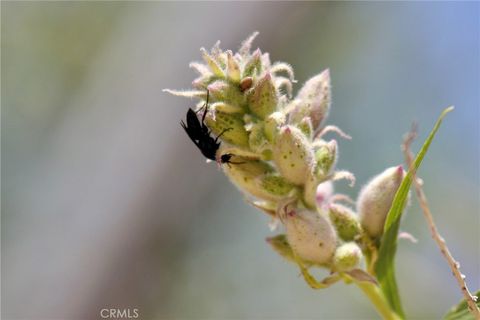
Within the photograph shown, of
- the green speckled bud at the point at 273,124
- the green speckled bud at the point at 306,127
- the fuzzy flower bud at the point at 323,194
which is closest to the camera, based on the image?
the green speckled bud at the point at 273,124

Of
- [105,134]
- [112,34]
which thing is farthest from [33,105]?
[105,134]

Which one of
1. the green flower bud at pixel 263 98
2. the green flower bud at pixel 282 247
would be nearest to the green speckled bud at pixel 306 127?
the green flower bud at pixel 263 98

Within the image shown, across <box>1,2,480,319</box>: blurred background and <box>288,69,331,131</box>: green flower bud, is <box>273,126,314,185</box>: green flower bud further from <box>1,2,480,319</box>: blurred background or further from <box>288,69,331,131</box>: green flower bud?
<box>1,2,480,319</box>: blurred background

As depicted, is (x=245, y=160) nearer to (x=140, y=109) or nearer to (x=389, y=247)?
(x=389, y=247)

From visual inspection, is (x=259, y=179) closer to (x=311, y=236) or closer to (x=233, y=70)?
(x=311, y=236)

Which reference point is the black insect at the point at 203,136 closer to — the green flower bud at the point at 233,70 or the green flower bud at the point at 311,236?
the green flower bud at the point at 233,70

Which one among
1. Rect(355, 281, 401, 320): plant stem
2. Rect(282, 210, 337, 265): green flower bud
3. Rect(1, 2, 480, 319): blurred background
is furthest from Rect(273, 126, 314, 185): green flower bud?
Rect(1, 2, 480, 319): blurred background

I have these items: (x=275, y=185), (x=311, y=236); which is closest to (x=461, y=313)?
(x=311, y=236)
